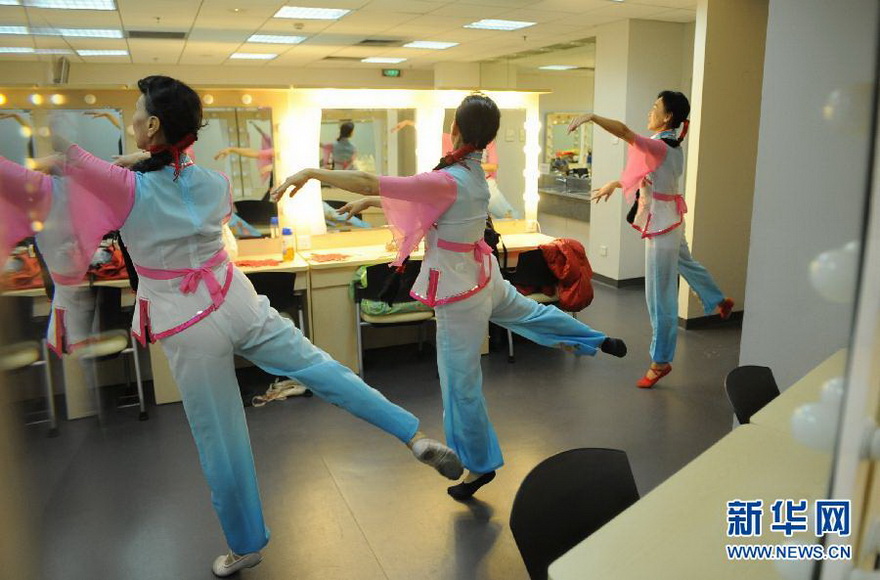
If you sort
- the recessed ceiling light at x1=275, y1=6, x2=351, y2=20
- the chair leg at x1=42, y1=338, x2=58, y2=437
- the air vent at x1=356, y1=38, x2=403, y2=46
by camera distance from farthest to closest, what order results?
the air vent at x1=356, y1=38, x2=403, y2=46
the recessed ceiling light at x1=275, y1=6, x2=351, y2=20
the chair leg at x1=42, y1=338, x2=58, y2=437

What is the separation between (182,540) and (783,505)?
2294mm

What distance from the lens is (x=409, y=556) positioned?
93.8 inches

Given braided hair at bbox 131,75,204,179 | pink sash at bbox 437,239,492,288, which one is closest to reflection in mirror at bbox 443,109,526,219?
pink sash at bbox 437,239,492,288

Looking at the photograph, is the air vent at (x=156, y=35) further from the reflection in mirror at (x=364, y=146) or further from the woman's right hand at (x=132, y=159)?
the woman's right hand at (x=132, y=159)

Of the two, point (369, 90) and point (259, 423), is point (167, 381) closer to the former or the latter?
point (259, 423)

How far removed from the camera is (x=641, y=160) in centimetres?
384

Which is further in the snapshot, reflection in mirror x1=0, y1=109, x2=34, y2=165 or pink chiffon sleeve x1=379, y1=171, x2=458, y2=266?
pink chiffon sleeve x1=379, y1=171, x2=458, y2=266

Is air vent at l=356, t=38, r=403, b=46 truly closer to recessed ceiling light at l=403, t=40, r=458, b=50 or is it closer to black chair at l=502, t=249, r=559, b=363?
recessed ceiling light at l=403, t=40, r=458, b=50

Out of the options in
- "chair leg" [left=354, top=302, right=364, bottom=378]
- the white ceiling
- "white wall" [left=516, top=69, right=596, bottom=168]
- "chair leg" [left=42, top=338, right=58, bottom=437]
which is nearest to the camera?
"chair leg" [left=42, top=338, right=58, bottom=437]

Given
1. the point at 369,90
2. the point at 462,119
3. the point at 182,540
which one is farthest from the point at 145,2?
the point at 182,540

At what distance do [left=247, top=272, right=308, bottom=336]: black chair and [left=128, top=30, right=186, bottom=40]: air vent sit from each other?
4579 mm

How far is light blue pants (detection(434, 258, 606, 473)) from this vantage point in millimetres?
2549

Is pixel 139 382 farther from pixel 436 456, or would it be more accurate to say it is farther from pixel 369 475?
pixel 436 456

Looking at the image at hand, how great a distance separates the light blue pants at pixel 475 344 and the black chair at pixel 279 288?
1555 millimetres
